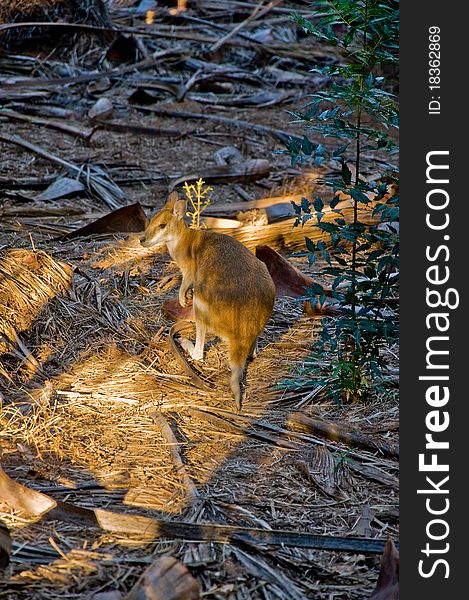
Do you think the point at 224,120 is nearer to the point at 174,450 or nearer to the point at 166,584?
the point at 174,450

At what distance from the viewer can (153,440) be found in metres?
4.03

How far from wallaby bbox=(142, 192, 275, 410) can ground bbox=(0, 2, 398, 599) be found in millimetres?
186

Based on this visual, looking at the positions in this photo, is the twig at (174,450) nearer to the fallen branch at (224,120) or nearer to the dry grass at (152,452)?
the dry grass at (152,452)

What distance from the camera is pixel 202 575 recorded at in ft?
9.64

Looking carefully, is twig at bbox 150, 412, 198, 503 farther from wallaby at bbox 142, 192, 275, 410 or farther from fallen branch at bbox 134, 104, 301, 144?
fallen branch at bbox 134, 104, 301, 144

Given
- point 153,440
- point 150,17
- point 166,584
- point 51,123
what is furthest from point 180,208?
point 150,17

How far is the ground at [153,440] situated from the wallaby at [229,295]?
19 cm

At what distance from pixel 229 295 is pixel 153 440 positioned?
3.61ft

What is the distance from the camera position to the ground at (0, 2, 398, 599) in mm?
2992

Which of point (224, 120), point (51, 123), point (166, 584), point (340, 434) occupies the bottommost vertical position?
point (224, 120)

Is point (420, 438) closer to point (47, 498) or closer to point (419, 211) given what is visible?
point (419, 211)

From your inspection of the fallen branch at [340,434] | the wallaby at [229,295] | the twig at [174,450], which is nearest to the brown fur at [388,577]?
the twig at [174,450]

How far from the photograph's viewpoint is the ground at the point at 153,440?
299cm

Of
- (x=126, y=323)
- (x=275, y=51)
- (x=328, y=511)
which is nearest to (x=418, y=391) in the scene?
(x=328, y=511)
